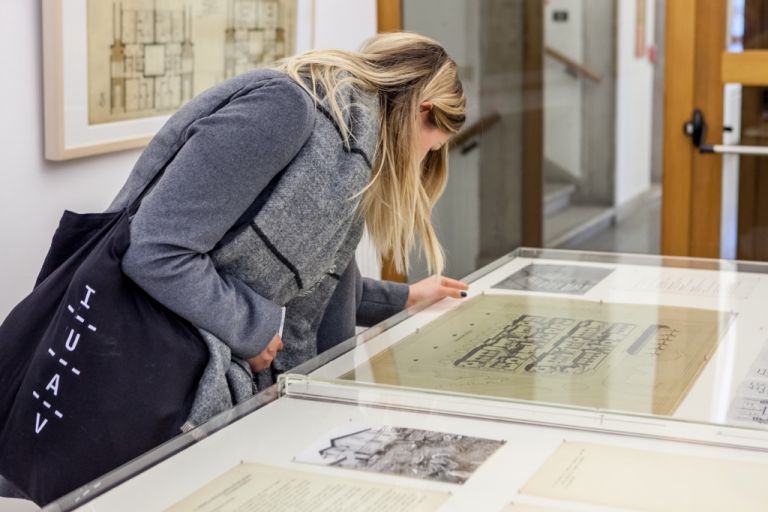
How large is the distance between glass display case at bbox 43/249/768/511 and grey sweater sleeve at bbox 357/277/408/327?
0.19 metres

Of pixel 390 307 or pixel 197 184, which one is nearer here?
pixel 197 184

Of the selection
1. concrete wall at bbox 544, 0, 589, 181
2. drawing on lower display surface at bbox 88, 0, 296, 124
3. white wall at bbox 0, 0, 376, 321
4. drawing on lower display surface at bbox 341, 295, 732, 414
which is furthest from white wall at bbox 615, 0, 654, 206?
white wall at bbox 0, 0, 376, 321

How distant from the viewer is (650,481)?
131cm

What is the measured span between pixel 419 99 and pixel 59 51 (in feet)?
3.43

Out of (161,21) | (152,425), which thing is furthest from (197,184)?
(161,21)

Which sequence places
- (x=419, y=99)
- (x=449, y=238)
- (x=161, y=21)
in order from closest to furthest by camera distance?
(x=419, y=99) → (x=161, y=21) → (x=449, y=238)

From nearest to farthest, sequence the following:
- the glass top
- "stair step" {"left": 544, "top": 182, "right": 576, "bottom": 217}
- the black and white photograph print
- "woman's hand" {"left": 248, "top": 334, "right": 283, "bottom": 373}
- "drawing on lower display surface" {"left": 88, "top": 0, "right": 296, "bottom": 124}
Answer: the black and white photograph print → the glass top → "woman's hand" {"left": 248, "top": 334, "right": 283, "bottom": 373} → "drawing on lower display surface" {"left": 88, "top": 0, "right": 296, "bottom": 124} → "stair step" {"left": 544, "top": 182, "right": 576, "bottom": 217}

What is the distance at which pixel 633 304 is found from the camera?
7.17 feet

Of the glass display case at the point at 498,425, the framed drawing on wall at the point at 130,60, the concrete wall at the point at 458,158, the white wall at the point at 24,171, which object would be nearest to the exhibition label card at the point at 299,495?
the glass display case at the point at 498,425

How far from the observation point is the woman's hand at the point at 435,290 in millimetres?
2260

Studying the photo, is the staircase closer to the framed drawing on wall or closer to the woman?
the framed drawing on wall

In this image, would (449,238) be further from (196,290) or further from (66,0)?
(196,290)

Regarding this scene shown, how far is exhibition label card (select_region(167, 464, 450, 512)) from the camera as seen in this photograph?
4.14 feet

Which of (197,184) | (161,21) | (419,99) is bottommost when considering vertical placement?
(197,184)
